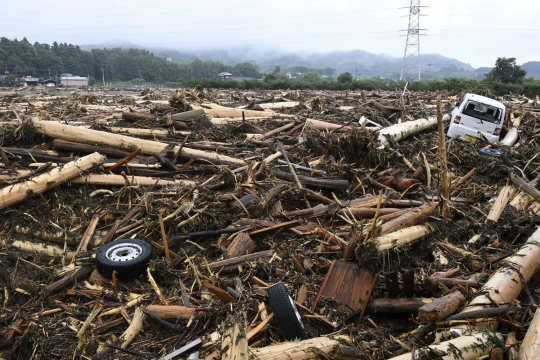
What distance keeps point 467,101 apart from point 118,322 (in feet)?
36.8

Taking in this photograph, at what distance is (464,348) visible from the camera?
3.33m

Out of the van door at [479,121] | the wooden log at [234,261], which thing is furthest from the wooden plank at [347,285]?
the van door at [479,121]

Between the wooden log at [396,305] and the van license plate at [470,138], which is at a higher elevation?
the van license plate at [470,138]

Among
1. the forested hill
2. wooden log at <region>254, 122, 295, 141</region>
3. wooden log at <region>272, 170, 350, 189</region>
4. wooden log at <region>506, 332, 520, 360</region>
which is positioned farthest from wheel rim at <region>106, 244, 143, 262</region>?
the forested hill

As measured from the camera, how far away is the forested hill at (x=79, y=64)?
7162 centimetres

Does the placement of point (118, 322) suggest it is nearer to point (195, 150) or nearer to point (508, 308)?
point (508, 308)

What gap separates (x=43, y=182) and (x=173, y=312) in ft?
10.7

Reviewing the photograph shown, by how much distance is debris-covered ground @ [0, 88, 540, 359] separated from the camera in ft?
12.3

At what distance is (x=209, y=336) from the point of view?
12.2ft

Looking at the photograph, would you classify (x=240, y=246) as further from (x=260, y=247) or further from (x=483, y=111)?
(x=483, y=111)

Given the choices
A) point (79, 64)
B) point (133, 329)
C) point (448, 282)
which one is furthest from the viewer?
point (79, 64)

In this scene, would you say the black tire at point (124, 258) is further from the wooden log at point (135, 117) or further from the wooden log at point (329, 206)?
the wooden log at point (135, 117)

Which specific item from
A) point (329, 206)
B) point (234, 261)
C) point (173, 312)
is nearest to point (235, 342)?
point (173, 312)

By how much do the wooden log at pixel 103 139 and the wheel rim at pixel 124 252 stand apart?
288 cm
